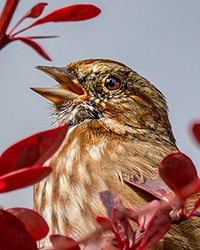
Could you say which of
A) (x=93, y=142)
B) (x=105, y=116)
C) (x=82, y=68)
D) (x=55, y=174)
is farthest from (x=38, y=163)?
(x=82, y=68)

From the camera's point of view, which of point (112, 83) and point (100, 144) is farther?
point (112, 83)

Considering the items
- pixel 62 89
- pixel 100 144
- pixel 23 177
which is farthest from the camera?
pixel 62 89

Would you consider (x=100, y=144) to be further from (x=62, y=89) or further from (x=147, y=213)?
(x=147, y=213)

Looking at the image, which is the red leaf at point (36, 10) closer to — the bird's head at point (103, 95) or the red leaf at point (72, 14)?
the red leaf at point (72, 14)

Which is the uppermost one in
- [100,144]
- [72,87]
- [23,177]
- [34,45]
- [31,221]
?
[34,45]

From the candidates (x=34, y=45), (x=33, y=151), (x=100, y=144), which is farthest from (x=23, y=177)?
(x=100, y=144)

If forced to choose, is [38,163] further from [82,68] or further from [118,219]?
[82,68]

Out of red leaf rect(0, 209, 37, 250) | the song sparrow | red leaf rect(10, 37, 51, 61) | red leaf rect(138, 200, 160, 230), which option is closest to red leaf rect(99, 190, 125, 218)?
red leaf rect(138, 200, 160, 230)

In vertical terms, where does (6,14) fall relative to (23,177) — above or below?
above
